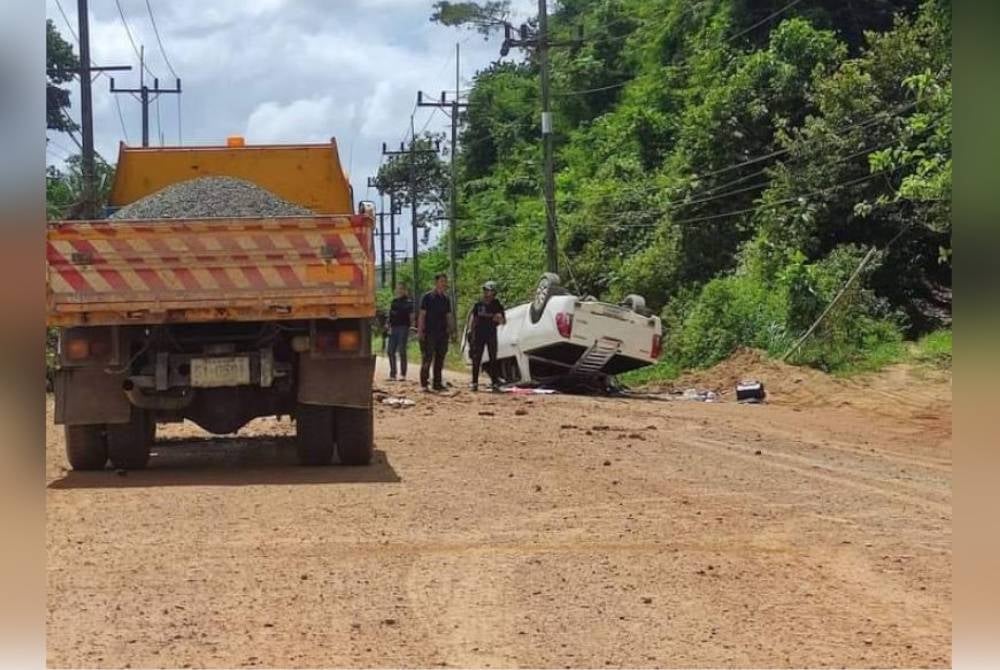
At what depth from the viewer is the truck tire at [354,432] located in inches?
374

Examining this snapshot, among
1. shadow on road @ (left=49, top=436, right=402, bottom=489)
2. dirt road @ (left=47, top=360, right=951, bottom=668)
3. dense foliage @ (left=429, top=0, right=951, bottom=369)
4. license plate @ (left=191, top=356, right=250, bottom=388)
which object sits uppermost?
dense foliage @ (left=429, top=0, right=951, bottom=369)

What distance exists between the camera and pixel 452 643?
15.3 ft

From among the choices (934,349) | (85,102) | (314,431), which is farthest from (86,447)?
(85,102)

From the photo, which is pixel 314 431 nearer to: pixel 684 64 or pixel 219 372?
pixel 219 372

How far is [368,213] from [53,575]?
4.35 m

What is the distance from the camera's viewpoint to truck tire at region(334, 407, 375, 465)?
9.51m

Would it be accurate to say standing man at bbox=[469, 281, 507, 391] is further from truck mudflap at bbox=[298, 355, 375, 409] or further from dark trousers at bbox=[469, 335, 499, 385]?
truck mudflap at bbox=[298, 355, 375, 409]

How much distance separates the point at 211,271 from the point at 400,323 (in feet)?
35.7

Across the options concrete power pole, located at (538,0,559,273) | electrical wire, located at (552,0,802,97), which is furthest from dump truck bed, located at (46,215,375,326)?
electrical wire, located at (552,0,802,97)

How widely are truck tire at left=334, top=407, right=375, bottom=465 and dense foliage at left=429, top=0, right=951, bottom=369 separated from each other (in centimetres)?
630

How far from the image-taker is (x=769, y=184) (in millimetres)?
28375

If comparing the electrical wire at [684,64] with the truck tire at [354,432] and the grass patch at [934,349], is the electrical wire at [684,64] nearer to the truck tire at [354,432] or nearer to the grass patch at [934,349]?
the grass patch at [934,349]
